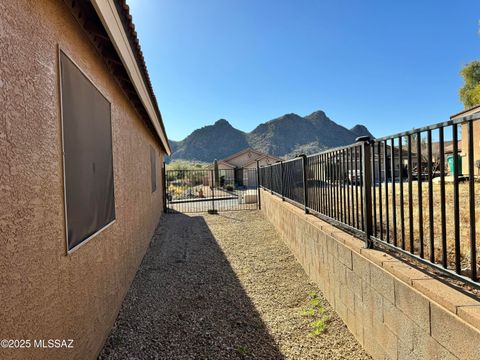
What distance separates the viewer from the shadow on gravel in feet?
9.85

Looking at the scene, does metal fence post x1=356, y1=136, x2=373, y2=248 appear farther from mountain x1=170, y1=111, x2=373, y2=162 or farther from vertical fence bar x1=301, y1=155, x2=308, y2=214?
mountain x1=170, y1=111, x2=373, y2=162

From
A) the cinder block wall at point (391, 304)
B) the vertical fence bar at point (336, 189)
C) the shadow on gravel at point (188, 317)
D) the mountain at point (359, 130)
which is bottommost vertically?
the shadow on gravel at point (188, 317)

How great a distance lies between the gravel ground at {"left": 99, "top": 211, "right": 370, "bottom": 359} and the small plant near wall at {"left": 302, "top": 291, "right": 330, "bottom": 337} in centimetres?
4

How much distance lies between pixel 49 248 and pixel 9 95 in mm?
1013

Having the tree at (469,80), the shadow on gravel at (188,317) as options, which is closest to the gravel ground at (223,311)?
the shadow on gravel at (188,317)

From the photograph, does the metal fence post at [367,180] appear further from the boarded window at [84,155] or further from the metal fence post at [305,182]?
the boarded window at [84,155]

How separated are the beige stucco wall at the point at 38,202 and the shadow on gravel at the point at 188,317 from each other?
48cm

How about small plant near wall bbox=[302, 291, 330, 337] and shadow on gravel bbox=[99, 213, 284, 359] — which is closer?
shadow on gravel bbox=[99, 213, 284, 359]

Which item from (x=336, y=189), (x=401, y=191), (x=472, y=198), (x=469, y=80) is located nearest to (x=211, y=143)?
(x=469, y=80)

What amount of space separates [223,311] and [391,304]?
216 cm

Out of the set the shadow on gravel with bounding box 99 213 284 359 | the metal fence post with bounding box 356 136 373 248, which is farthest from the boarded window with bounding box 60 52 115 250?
the metal fence post with bounding box 356 136 373 248

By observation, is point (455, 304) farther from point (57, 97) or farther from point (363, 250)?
point (57, 97)

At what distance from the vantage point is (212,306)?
13.0ft

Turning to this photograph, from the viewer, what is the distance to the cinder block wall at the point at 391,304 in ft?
5.54
